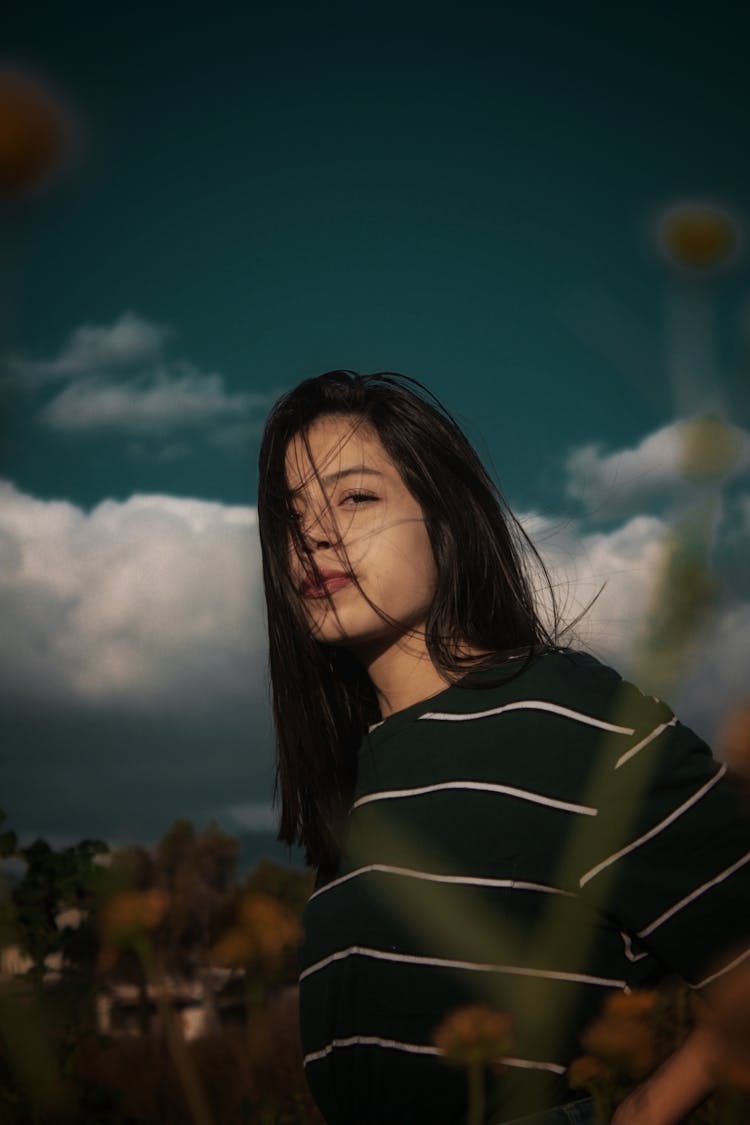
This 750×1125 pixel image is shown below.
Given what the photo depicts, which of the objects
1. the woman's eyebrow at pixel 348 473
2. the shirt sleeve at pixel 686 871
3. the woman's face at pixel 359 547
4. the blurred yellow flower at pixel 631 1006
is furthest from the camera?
the woman's eyebrow at pixel 348 473

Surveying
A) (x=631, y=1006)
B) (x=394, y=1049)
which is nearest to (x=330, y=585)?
(x=394, y=1049)

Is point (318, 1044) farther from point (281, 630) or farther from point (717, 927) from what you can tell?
point (281, 630)

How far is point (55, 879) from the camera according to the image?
2.41 meters

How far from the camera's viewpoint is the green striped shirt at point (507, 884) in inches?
50.5

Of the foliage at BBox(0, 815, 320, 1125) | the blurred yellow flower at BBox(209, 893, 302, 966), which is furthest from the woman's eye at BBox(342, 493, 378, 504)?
the blurred yellow flower at BBox(209, 893, 302, 966)

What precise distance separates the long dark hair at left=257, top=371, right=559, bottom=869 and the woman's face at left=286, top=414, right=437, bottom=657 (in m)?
0.03

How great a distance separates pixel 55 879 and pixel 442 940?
2258mm

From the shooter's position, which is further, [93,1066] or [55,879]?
[93,1066]

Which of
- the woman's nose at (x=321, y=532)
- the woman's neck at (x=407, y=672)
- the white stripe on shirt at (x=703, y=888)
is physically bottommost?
the white stripe on shirt at (x=703, y=888)

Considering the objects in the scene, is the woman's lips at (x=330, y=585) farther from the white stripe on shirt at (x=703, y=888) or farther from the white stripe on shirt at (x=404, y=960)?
the white stripe on shirt at (x=703, y=888)

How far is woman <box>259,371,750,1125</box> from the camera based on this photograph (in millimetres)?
1291

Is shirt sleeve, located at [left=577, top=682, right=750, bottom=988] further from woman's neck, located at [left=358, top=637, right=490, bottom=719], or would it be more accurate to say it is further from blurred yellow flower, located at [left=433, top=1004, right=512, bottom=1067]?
blurred yellow flower, located at [left=433, top=1004, right=512, bottom=1067]

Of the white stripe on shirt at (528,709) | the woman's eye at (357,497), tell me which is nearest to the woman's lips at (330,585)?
the woman's eye at (357,497)

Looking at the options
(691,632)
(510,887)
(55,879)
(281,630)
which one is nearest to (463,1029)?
(691,632)
